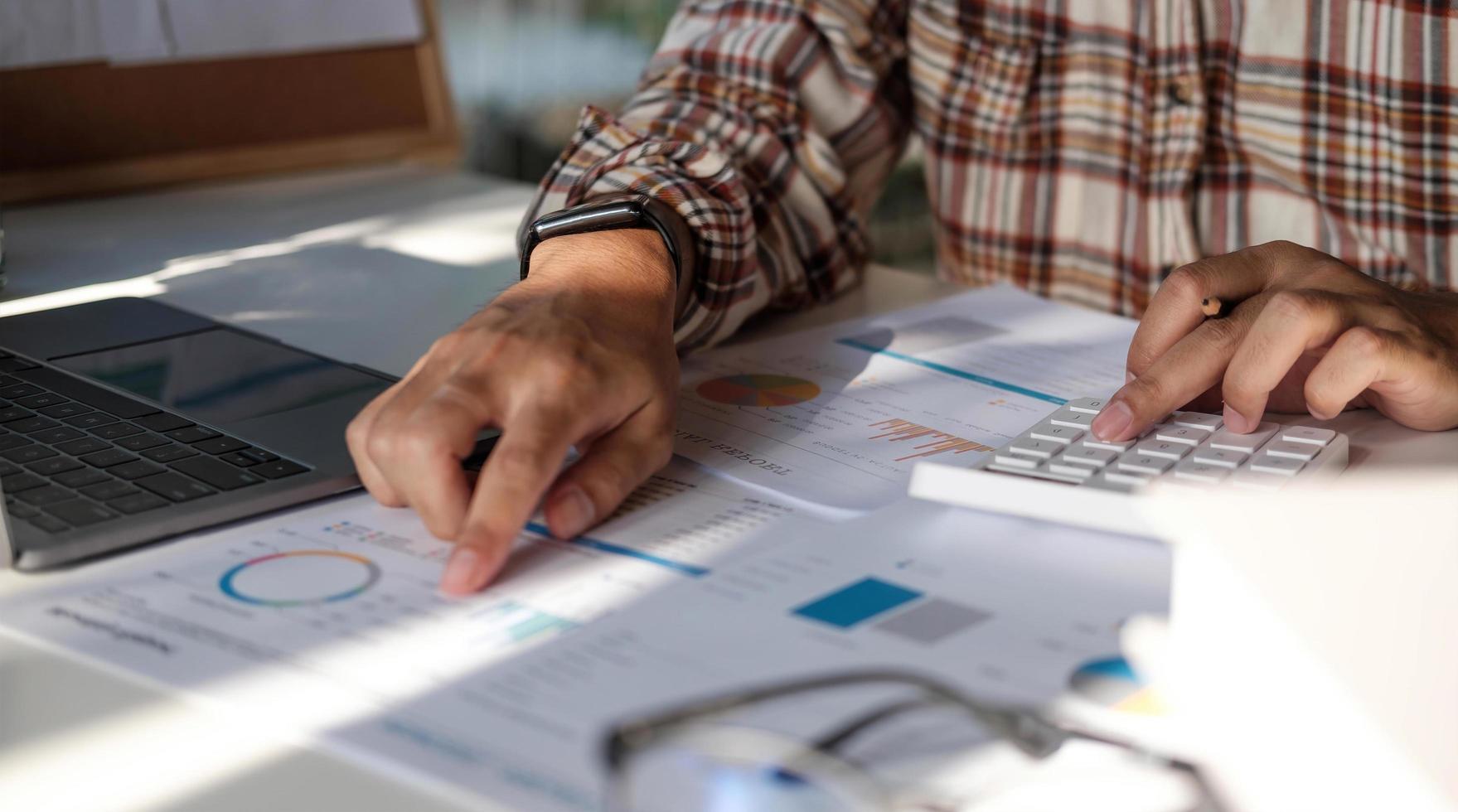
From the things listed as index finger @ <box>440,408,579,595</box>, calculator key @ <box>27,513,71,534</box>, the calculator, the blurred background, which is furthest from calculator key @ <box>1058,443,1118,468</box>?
the blurred background

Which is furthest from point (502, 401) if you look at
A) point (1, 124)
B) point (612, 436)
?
point (1, 124)

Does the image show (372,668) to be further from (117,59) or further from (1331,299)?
(117,59)

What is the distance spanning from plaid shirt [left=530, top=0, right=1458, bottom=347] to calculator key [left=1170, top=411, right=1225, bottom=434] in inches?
11.8

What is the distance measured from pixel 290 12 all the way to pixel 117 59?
0.18 m

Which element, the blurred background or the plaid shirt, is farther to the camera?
the blurred background

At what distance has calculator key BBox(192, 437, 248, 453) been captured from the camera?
64 cm

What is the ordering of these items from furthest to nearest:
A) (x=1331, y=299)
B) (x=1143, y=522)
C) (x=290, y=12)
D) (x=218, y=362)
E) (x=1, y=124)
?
(x=290, y=12), (x=1, y=124), (x=218, y=362), (x=1331, y=299), (x=1143, y=522)

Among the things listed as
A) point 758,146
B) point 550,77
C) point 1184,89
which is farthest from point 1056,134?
point 550,77

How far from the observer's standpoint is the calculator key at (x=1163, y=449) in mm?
611

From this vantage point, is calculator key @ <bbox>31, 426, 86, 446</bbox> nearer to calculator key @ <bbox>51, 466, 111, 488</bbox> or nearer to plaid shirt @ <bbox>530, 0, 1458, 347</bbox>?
calculator key @ <bbox>51, 466, 111, 488</bbox>

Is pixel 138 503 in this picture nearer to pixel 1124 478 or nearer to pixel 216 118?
pixel 1124 478

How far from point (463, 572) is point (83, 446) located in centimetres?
24

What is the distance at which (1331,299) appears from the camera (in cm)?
66

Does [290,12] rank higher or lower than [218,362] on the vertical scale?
higher
